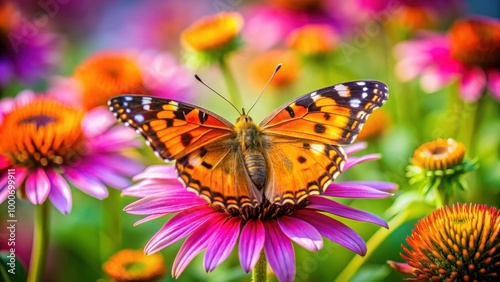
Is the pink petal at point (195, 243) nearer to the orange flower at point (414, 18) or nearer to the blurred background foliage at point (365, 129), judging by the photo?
the blurred background foliage at point (365, 129)

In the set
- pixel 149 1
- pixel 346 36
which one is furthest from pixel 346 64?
pixel 149 1

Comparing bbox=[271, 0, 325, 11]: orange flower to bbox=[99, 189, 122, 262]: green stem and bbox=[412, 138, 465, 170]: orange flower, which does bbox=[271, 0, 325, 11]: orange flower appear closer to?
bbox=[99, 189, 122, 262]: green stem

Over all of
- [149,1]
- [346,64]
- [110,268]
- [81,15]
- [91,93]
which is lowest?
[110,268]

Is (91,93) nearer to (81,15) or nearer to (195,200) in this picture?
(195,200)

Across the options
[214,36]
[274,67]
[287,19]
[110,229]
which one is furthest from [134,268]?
[287,19]

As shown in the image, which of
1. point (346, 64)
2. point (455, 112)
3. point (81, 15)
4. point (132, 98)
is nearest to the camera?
point (132, 98)

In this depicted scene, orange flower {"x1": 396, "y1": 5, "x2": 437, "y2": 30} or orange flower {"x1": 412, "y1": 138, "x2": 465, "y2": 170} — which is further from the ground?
orange flower {"x1": 396, "y1": 5, "x2": 437, "y2": 30}

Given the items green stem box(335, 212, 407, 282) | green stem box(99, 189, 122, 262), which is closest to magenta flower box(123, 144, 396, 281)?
green stem box(335, 212, 407, 282)
